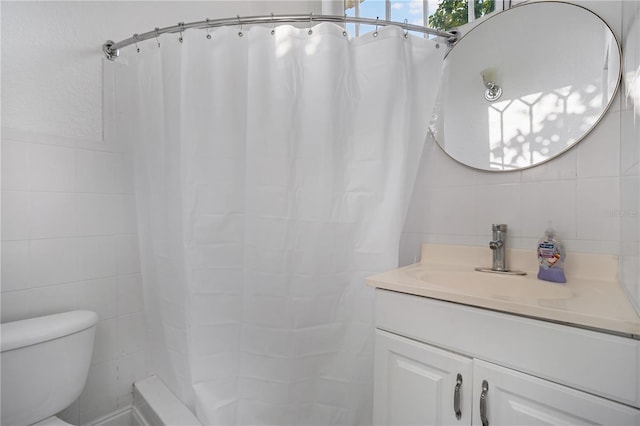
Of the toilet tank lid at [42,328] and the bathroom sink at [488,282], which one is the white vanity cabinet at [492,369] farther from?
the toilet tank lid at [42,328]

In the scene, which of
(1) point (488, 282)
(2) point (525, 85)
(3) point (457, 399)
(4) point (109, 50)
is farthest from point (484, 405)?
(4) point (109, 50)

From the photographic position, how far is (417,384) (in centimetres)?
88

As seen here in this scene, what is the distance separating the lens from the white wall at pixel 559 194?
937 millimetres

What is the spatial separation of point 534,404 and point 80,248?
1.67 metres

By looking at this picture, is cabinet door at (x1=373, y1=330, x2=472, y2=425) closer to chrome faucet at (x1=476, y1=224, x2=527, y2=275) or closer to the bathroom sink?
the bathroom sink

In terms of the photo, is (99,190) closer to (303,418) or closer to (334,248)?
(334,248)

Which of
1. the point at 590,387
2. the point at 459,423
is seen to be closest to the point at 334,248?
the point at 459,423

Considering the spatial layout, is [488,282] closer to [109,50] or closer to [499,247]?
[499,247]

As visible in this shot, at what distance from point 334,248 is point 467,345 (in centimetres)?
54

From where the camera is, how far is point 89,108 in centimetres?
129

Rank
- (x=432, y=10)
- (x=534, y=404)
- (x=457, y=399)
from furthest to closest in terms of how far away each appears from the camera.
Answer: (x=432, y=10)
(x=457, y=399)
(x=534, y=404)

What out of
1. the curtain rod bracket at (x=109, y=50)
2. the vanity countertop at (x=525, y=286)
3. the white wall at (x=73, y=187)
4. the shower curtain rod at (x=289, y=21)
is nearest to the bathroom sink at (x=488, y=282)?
the vanity countertop at (x=525, y=286)

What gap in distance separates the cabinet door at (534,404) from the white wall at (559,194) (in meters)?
0.35

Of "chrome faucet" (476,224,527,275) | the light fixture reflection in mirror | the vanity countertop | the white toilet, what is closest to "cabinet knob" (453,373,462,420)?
the vanity countertop
